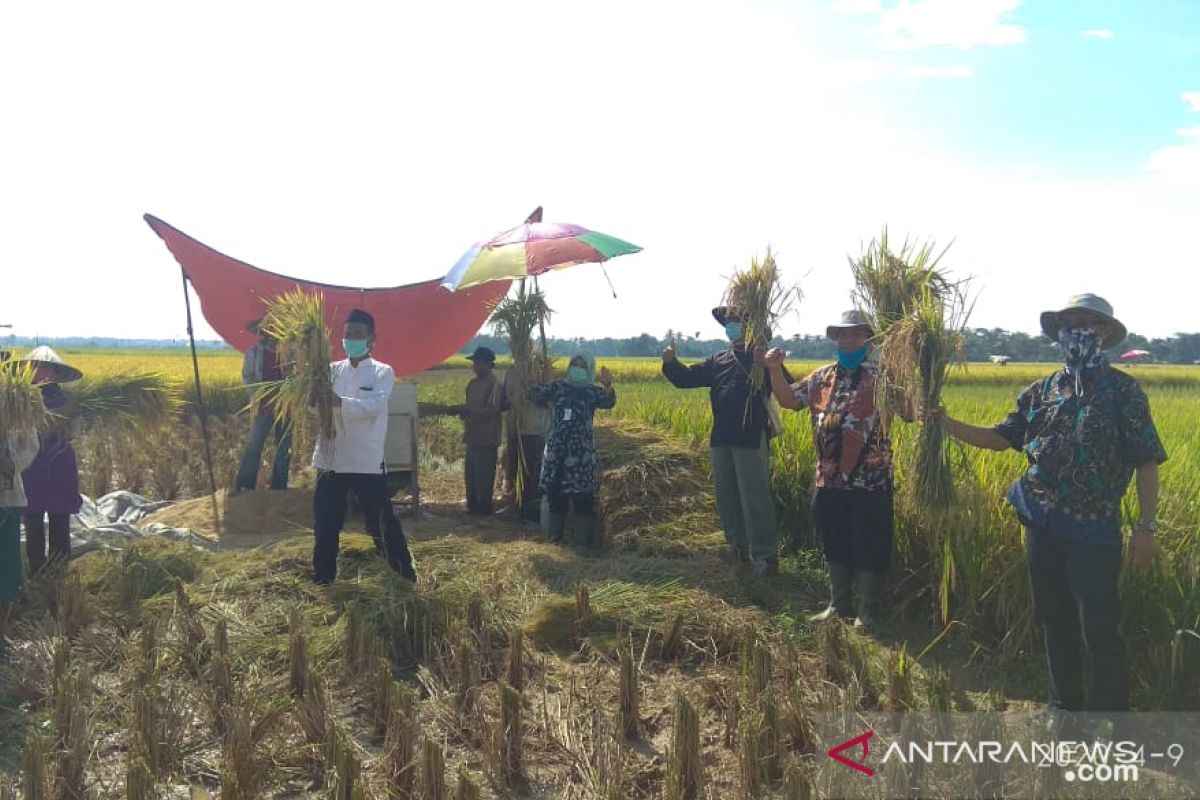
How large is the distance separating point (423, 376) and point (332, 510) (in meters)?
16.9

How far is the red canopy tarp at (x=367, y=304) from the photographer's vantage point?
7.97m

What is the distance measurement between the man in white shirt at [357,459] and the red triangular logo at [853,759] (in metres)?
2.75

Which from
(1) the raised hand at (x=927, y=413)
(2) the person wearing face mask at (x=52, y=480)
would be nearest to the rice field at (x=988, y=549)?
(1) the raised hand at (x=927, y=413)

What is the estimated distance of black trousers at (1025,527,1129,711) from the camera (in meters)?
3.05

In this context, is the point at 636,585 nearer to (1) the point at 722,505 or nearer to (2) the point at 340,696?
(1) the point at 722,505

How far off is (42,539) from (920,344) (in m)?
4.99

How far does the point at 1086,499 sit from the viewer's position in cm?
303

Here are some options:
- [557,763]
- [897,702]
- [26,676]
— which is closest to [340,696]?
[557,763]

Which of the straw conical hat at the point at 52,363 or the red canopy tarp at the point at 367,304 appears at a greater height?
the red canopy tarp at the point at 367,304

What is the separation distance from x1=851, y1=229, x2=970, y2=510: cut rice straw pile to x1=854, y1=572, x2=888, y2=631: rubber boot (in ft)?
2.16

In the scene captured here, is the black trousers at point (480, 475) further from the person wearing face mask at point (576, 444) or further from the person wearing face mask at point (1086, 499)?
the person wearing face mask at point (1086, 499)

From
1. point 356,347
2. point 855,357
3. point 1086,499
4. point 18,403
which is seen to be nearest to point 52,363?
point 18,403

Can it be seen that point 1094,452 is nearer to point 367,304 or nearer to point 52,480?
point 52,480

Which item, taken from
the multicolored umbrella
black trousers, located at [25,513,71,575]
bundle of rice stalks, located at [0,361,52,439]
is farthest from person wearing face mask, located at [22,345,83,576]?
the multicolored umbrella
